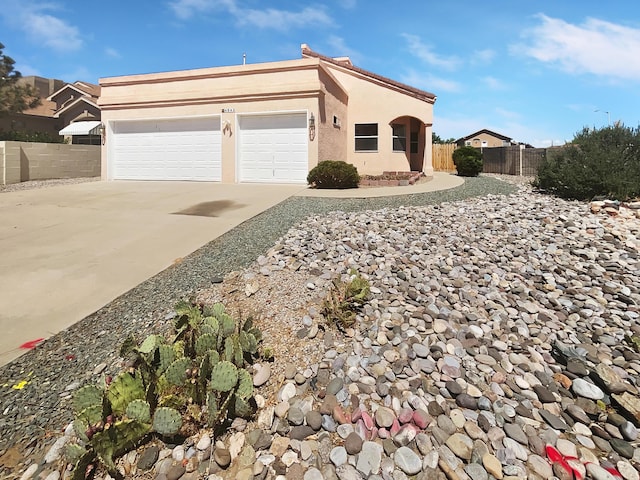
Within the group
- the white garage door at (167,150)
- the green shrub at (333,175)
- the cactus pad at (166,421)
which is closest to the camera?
the cactus pad at (166,421)

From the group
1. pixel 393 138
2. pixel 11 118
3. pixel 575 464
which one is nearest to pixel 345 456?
pixel 575 464

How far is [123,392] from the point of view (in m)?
2.90

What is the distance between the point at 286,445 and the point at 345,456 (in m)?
0.41

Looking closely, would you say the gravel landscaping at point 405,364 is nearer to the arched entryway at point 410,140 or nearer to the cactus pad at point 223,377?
the cactus pad at point 223,377

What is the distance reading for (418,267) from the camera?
5188 mm

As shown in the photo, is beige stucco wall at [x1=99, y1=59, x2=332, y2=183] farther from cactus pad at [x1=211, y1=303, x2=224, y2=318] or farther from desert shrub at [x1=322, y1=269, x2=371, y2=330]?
cactus pad at [x1=211, y1=303, x2=224, y2=318]

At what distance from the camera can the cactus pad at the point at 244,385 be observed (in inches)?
118

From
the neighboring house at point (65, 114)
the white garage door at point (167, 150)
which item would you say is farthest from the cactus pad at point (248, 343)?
the neighboring house at point (65, 114)

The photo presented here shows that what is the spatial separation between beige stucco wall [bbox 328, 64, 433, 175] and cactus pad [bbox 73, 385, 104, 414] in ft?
53.2

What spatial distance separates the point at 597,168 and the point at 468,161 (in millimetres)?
10003

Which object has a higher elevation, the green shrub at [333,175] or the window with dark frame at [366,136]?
the window with dark frame at [366,136]

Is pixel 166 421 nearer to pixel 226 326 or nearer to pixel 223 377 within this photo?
pixel 223 377

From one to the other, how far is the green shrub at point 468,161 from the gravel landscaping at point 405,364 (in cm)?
1365

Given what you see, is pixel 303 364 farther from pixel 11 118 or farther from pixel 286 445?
pixel 11 118
